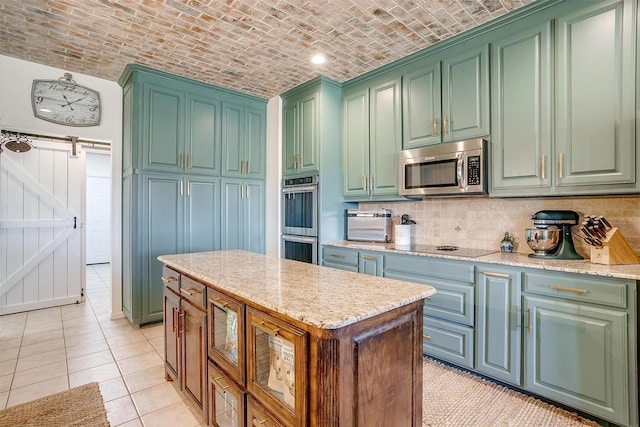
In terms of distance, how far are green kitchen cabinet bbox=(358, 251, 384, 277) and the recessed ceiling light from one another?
6.15ft

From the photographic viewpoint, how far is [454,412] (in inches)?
76.2

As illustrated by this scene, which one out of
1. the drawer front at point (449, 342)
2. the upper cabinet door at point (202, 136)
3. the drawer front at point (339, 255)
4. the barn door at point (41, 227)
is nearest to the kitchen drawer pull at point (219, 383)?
the drawer front at point (449, 342)

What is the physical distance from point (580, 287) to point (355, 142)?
7.58ft

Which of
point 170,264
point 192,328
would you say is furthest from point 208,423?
point 170,264

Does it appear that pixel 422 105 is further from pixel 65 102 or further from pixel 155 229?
pixel 65 102

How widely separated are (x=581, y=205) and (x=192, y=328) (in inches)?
106

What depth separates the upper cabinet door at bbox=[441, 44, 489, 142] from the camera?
249 cm

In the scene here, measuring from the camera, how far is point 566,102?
2.10 meters

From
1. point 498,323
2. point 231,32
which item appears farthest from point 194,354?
point 231,32

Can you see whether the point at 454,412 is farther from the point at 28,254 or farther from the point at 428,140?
the point at 28,254

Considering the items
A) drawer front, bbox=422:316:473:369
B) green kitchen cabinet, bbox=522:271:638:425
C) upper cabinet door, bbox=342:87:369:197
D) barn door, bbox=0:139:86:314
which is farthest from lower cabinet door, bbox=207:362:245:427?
barn door, bbox=0:139:86:314

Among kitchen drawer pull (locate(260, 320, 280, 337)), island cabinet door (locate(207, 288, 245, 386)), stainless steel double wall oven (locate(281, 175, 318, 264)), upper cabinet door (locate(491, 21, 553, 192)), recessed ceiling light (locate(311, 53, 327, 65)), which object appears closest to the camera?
kitchen drawer pull (locate(260, 320, 280, 337))

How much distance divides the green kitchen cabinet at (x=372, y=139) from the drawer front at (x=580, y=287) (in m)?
1.42

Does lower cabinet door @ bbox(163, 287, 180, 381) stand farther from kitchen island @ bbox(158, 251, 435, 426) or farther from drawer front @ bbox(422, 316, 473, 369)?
drawer front @ bbox(422, 316, 473, 369)
